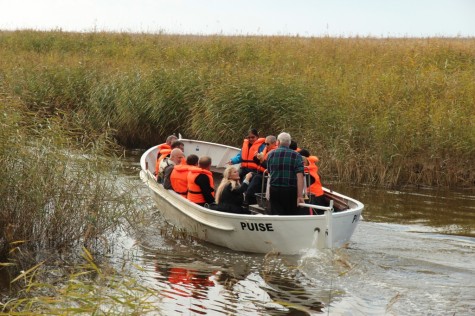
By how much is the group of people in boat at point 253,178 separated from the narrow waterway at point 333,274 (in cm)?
69

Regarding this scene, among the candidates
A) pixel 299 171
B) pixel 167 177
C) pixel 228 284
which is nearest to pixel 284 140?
pixel 299 171

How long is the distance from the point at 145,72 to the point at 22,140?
1310cm

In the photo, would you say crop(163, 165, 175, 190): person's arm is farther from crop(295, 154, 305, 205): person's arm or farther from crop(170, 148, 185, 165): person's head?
crop(295, 154, 305, 205): person's arm

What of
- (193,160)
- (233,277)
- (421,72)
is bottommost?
(233,277)

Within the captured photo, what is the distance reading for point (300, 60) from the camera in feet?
86.7

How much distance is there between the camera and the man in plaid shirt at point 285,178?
11.3 metres

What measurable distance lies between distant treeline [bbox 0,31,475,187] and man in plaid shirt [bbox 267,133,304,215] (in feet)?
13.0

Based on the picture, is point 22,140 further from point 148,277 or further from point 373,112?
point 373,112

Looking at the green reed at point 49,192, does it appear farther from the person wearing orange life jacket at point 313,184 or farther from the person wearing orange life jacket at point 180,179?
the person wearing orange life jacket at point 313,184

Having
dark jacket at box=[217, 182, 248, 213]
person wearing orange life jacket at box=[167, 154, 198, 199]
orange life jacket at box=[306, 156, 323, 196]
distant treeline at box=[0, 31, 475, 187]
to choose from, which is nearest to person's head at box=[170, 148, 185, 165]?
person wearing orange life jacket at box=[167, 154, 198, 199]

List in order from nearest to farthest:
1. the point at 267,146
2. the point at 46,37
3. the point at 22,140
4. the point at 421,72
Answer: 1. the point at 22,140
2. the point at 267,146
3. the point at 421,72
4. the point at 46,37

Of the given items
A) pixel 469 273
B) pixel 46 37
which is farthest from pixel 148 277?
pixel 46 37

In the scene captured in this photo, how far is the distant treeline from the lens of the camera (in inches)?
691

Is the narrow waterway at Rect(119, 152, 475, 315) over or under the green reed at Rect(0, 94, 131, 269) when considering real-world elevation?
under
